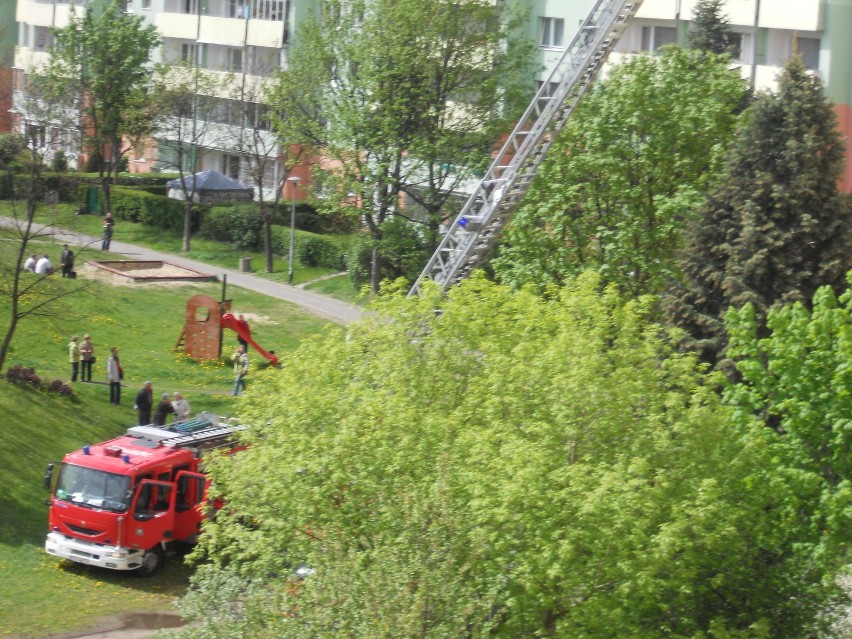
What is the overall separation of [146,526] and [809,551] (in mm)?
11894

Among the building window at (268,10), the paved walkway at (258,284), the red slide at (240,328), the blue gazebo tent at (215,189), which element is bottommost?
the red slide at (240,328)

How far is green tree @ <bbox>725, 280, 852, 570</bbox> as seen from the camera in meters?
17.5

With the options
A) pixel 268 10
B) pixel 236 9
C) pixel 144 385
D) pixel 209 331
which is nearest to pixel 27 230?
pixel 144 385

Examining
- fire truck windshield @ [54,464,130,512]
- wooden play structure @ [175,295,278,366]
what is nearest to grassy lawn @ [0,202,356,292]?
wooden play structure @ [175,295,278,366]

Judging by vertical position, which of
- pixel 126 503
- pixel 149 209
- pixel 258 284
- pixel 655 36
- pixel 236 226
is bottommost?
pixel 126 503

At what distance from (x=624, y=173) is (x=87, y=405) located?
46.5ft

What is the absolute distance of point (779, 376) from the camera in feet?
61.8

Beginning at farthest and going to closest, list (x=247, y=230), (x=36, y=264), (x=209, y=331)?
(x=247, y=230) → (x=36, y=264) → (x=209, y=331)

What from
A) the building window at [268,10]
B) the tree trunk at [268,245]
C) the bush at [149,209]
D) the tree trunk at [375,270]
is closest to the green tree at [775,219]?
the tree trunk at [375,270]

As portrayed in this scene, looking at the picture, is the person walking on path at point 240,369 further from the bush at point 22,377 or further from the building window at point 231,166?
the building window at point 231,166

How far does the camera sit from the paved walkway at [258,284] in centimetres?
4603

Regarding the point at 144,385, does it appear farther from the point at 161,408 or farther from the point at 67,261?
the point at 67,261

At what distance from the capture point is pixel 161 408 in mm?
29797

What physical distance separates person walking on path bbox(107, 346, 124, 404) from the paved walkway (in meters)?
11.4
